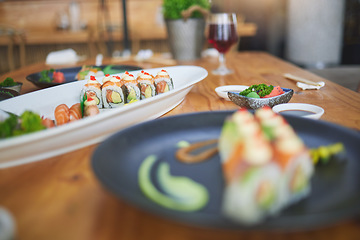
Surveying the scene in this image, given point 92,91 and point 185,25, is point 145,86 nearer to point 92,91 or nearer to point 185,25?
point 92,91

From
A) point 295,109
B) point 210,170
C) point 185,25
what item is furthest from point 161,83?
point 185,25

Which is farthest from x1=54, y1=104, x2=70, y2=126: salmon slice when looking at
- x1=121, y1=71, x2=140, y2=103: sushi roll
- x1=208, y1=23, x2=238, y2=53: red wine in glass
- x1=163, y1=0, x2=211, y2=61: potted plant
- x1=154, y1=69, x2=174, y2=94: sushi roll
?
x1=163, y1=0, x2=211, y2=61: potted plant

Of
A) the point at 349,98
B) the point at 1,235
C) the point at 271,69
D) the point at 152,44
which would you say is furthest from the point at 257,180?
the point at 152,44

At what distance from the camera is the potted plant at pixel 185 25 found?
1.96 metres

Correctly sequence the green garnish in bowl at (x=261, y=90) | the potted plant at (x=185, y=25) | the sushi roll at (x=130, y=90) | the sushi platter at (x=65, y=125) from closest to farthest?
the sushi platter at (x=65, y=125) < the green garnish in bowl at (x=261, y=90) < the sushi roll at (x=130, y=90) < the potted plant at (x=185, y=25)

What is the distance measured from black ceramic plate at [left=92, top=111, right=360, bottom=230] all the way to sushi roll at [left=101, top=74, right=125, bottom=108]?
39cm

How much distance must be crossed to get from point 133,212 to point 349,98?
3.00ft

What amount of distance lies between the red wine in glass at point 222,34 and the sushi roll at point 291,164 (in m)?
1.19

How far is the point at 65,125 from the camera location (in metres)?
0.61

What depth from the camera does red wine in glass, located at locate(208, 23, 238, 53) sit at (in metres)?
1.60

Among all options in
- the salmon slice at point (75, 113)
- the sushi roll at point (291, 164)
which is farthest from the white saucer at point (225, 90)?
the sushi roll at point (291, 164)

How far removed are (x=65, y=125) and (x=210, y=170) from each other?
29 cm

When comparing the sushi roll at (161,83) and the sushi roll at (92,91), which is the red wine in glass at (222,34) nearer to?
the sushi roll at (161,83)

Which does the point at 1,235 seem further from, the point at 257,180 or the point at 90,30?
the point at 90,30
